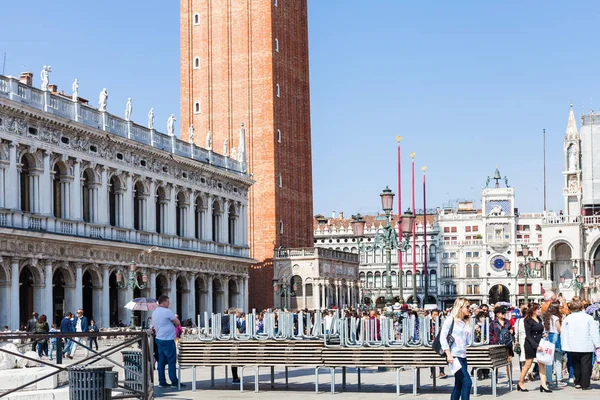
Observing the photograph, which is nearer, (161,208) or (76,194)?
(76,194)

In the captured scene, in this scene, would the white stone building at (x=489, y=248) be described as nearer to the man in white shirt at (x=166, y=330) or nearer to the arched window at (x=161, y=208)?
the arched window at (x=161, y=208)

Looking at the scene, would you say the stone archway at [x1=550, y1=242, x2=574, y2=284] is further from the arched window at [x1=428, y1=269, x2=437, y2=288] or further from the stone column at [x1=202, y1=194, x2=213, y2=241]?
the stone column at [x1=202, y1=194, x2=213, y2=241]

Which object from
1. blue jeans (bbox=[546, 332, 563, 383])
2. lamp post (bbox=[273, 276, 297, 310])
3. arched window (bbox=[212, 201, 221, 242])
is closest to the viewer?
blue jeans (bbox=[546, 332, 563, 383])

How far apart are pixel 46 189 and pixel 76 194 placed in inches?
85.6

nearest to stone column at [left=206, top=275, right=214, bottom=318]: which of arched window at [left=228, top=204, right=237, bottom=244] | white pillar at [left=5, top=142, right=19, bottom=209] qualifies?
arched window at [left=228, top=204, right=237, bottom=244]

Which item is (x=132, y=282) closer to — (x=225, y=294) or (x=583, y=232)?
(x=225, y=294)

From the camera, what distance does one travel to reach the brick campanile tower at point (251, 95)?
60562 millimetres

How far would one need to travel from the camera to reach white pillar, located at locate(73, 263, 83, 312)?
123ft

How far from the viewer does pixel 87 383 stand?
10078 mm

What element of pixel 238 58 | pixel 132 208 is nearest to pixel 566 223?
pixel 238 58

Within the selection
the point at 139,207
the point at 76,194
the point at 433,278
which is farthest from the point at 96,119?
the point at 433,278

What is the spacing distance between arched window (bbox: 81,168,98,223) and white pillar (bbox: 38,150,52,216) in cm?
332

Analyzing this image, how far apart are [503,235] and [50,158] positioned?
6708 centimetres

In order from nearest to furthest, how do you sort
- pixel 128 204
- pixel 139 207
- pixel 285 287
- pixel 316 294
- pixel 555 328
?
pixel 555 328 < pixel 128 204 < pixel 139 207 < pixel 285 287 < pixel 316 294
